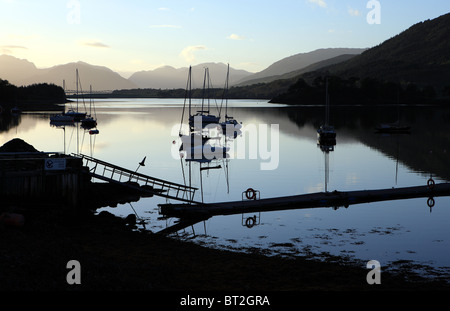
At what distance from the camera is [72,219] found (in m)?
34.0

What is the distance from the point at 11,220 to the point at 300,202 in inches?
921

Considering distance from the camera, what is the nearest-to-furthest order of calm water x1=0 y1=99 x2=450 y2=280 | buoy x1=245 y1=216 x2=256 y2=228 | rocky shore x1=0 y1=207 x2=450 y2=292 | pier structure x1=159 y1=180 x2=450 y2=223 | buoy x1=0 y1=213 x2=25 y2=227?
1. rocky shore x1=0 y1=207 x2=450 y2=292
2. buoy x1=0 y1=213 x2=25 y2=227
3. calm water x1=0 y1=99 x2=450 y2=280
4. buoy x1=245 y1=216 x2=256 y2=228
5. pier structure x1=159 y1=180 x2=450 y2=223

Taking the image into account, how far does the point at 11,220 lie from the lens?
29.2 meters

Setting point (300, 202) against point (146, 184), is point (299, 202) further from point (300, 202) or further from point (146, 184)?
point (146, 184)

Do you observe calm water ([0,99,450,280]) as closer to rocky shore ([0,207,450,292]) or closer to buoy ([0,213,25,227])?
rocky shore ([0,207,450,292])

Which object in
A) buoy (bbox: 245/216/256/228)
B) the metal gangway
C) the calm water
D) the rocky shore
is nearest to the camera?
the rocky shore

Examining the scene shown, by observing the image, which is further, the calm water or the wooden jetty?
the wooden jetty

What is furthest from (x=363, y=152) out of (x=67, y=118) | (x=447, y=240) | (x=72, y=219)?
(x=67, y=118)

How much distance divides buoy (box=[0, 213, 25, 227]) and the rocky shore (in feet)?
0.75

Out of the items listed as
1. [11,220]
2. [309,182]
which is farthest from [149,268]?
[309,182]

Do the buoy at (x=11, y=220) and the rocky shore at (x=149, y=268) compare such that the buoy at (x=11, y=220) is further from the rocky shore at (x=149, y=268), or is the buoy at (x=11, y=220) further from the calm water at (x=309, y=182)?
the calm water at (x=309, y=182)

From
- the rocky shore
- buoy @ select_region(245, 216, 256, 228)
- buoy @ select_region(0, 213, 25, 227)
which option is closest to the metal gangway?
buoy @ select_region(245, 216, 256, 228)

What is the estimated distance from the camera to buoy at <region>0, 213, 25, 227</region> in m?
29.2

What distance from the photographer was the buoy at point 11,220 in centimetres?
2919
